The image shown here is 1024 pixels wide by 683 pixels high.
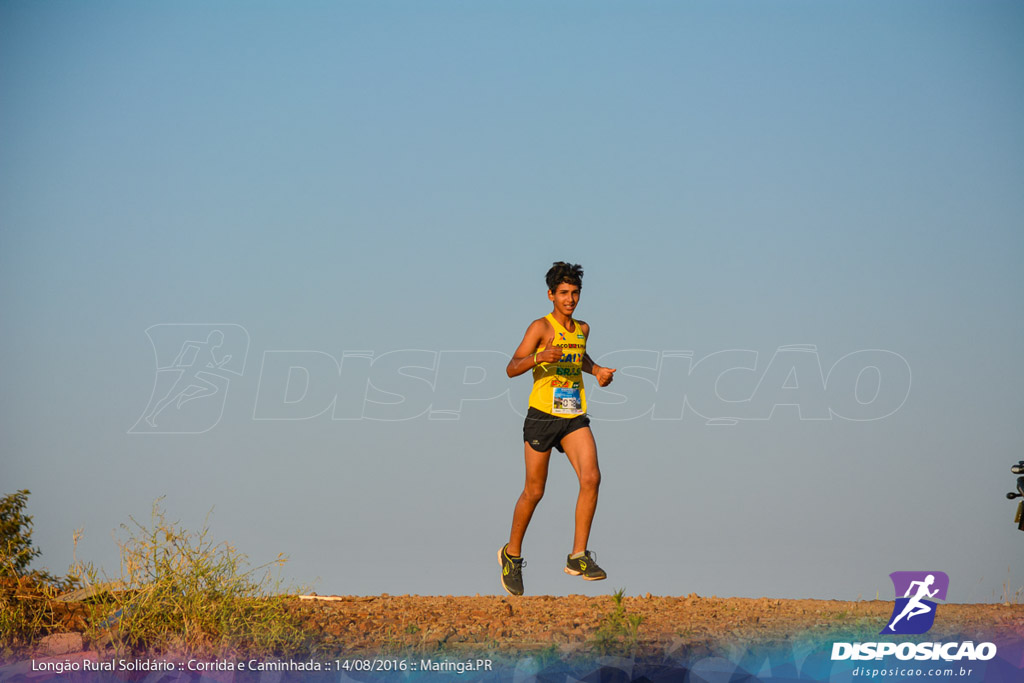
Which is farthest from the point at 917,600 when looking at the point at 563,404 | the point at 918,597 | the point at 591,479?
the point at 563,404

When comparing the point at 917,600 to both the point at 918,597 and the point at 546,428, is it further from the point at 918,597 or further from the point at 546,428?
the point at 546,428

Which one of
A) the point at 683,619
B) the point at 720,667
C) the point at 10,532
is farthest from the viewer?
the point at 10,532

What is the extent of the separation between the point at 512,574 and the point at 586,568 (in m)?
0.82

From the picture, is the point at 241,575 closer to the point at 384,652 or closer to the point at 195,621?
the point at 195,621

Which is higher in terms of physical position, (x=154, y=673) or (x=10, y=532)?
(x=10, y=532)

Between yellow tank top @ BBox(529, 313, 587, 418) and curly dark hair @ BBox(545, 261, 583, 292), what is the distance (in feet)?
1.03

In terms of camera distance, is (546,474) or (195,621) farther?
(546,474)

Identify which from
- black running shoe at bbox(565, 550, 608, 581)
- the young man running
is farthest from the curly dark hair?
black running shoe at bbox(565, 550, 608, 581)

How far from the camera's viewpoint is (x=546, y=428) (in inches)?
369

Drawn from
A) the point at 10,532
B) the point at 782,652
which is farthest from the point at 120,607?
the point at 10,532

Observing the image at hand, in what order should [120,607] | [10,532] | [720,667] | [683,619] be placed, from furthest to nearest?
[10,532], [683,619], [120,607], [720,667]

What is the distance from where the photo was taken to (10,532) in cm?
1216

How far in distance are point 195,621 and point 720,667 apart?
3.34 m

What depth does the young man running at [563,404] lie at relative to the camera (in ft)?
30.2
